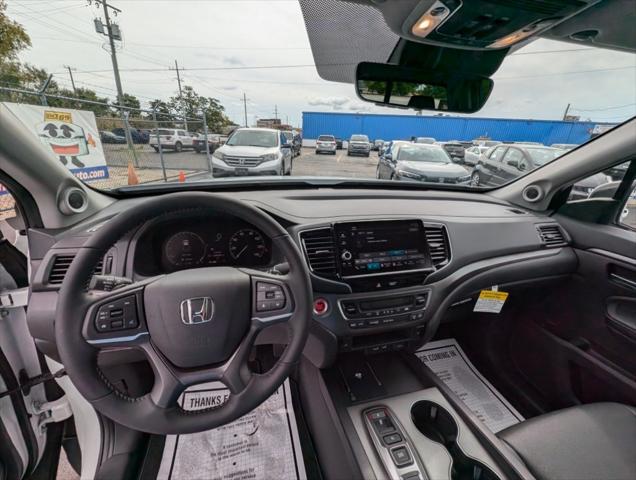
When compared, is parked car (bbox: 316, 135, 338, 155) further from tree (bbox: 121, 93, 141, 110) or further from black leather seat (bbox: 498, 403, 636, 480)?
black leather seat (bbox: 498, 403, 636, 480)

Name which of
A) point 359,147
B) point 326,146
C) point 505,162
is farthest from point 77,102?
point 326,146

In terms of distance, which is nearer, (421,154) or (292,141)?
(421,154)

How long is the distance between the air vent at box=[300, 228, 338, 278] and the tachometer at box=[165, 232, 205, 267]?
480mm

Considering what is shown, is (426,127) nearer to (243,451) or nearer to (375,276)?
(375,276)

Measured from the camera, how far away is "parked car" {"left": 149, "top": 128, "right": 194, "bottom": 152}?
5065mm

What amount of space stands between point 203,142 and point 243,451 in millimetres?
6140

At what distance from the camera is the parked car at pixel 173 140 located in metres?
5.06

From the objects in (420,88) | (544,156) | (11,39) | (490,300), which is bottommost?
(490,300)

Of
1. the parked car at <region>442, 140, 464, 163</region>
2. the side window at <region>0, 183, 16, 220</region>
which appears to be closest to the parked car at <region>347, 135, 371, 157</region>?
the parked car at <region>442, 140, 464, 163</region>

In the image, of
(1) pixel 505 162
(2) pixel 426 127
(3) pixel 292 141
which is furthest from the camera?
(2) pixel 426 127

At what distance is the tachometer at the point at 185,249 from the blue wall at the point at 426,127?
10.2 meters

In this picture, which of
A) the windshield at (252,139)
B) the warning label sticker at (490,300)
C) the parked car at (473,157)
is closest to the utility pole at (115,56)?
the windshield at (252,139)

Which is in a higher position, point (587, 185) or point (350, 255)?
point (587, 185)

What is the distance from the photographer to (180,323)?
3.15ft
